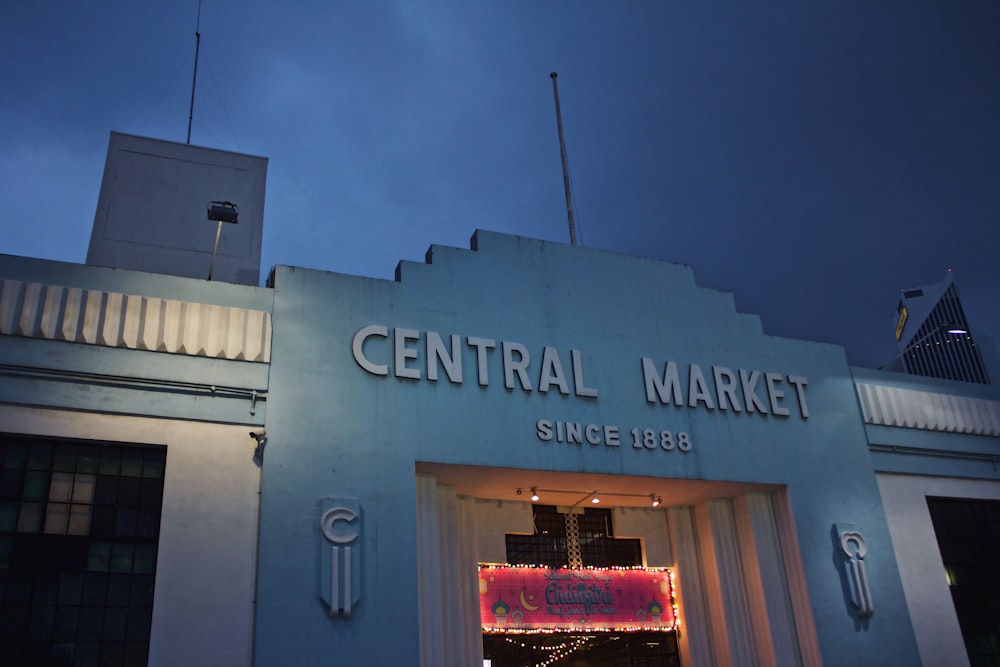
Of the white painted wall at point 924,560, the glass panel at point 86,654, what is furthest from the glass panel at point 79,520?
the white painted wall at point 924,560

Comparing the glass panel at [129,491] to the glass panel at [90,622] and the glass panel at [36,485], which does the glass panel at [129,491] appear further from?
the glass panel at [90,622]

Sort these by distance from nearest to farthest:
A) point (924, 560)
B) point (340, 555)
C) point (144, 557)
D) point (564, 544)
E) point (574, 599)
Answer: point (144, 557)
point (340, 555)
point (574, 599)
point (564, 544)
point (924, 560)

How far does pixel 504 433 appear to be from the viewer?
58.1 feet

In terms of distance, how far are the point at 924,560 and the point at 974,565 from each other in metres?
1.62

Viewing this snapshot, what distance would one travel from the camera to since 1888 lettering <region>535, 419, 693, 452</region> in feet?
59.6

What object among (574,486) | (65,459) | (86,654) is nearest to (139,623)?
A: (86,654)

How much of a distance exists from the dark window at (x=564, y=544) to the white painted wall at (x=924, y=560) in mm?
5911

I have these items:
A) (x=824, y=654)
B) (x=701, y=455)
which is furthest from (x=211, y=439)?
(x=824, y=654)

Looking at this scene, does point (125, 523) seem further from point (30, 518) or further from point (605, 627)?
point (605, 627)

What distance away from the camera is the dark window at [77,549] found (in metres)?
13.7

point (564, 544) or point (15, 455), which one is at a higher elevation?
point (15, 455)

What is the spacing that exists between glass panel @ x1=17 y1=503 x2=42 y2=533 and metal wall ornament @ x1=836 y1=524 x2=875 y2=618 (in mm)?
15704

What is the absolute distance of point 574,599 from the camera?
19453 mm

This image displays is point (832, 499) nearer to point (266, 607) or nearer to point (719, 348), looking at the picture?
point (719, 348)
